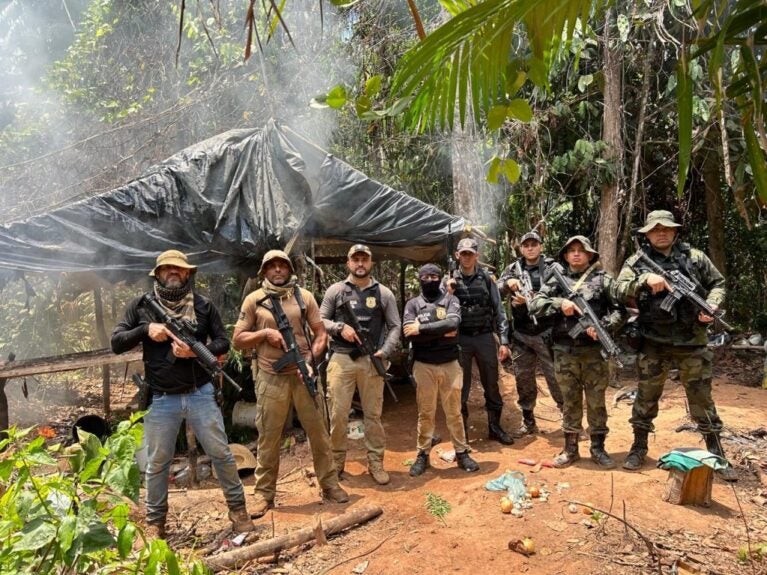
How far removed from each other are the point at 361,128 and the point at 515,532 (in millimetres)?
8720

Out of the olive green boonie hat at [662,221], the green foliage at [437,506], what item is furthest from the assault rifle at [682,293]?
the green foliage at [437,506]

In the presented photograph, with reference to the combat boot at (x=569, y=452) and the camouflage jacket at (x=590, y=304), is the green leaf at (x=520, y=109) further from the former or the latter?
the combat boot at (x=569, y=452)

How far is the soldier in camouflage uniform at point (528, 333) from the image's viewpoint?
18.8 feet

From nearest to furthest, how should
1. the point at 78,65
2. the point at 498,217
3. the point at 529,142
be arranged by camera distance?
the point at 529,142
the point at 498,217
the point at 78,65

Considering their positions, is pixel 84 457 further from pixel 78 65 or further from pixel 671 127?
pixel 78 65

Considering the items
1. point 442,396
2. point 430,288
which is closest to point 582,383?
point 442,396

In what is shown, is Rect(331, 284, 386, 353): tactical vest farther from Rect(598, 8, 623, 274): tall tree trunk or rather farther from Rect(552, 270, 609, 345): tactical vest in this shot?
Rect(598, 8, 623, 274): tall tree trunk

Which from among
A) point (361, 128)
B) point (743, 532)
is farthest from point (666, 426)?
point (361, 128)

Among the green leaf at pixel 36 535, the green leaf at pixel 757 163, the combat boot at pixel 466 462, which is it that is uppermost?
the green leaf at pixel 757 163

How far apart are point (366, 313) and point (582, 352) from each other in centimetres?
192

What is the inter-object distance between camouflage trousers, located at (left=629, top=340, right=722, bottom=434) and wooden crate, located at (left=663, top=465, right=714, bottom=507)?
0.61 metres

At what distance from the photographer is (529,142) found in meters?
8.47

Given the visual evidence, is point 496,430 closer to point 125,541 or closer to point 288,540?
point 288,540

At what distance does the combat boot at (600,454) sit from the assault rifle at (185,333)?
3273 mm
